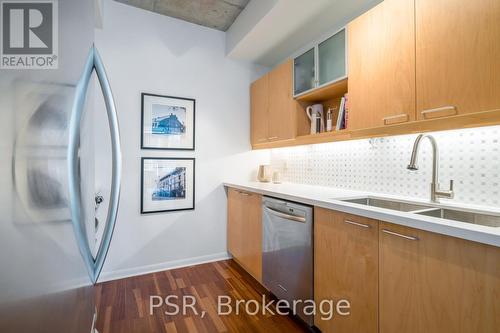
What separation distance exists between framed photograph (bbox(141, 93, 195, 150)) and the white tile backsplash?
1.31 metres

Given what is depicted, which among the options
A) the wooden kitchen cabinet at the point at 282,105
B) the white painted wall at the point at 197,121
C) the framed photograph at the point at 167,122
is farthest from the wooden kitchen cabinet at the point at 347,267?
the framed photograph at the point at 167,122

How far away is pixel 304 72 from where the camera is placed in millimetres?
2225

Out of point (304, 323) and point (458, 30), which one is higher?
point (458, 30)

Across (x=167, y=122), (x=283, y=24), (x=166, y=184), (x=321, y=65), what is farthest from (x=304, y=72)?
(x=166, y=184)

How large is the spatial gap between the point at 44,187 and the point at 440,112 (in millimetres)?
1613

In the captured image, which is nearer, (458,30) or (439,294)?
(439,294)

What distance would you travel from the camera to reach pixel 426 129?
1.33 metres

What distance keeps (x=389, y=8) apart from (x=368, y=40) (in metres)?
0.19

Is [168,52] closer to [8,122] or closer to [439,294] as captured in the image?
[8,122]

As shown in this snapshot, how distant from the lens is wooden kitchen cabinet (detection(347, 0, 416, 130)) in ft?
4.48

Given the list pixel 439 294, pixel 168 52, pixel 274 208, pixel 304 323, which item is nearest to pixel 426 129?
pixel 439 294

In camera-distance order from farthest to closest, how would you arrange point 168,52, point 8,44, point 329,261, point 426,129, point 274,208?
point 168,52 → point 274,208 → point 329,261 → point 426,129 → point 8,44

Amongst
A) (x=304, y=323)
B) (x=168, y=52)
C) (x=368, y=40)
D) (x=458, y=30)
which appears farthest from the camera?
(x=168, y=52)

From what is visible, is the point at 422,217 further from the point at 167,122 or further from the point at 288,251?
the point at 167,122
